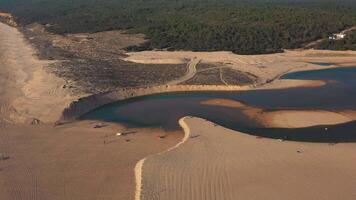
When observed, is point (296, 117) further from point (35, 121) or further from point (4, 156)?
point (4, 156)

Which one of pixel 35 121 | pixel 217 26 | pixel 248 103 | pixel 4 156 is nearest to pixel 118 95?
pixel 35 121

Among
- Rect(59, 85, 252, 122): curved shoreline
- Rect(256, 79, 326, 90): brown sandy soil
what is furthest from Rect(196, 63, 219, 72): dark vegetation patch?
Rect(256, 79, 326, 90): brown sandy soil

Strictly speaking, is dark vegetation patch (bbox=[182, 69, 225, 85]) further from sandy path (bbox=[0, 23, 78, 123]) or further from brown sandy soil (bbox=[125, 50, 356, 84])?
sandy path (bbox=[0, 23, 78, 123])

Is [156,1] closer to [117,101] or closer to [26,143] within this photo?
[117,101]

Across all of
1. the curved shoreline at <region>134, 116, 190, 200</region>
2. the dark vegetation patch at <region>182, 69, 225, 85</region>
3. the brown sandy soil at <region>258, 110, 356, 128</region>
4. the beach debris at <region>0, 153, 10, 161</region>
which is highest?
the dark vegetation patch at <region>182, 69, 225, 85</region>

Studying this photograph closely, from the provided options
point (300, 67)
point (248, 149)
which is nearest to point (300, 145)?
point (248, 149)

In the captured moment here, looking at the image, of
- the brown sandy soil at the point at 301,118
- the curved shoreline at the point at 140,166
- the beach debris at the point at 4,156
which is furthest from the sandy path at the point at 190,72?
the beach debris at the point at 4,156

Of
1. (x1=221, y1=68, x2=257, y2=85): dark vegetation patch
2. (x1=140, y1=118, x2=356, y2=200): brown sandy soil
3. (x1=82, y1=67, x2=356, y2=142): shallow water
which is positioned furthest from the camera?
(x1=221, y1=68, x2=257, y2=85): dark vegetation patch
